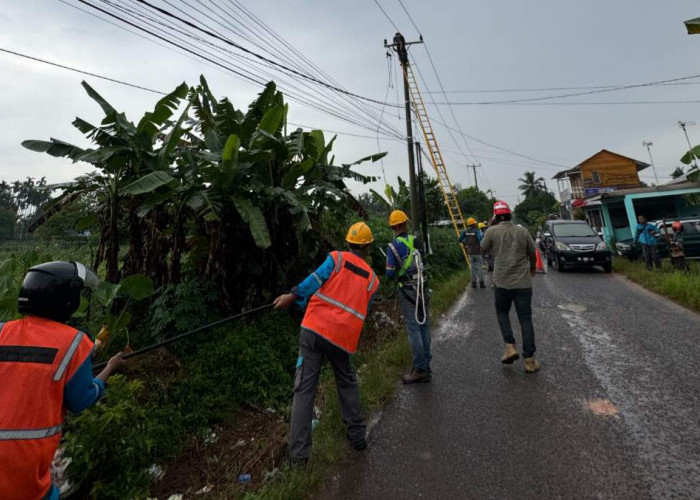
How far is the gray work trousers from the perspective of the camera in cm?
271

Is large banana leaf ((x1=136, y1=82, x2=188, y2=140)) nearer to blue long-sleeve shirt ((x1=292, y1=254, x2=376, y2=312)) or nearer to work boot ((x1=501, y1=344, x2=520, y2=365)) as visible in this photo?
blue long-sleeve shirt ((x1=292, y1=254, x2=376, y2=312))

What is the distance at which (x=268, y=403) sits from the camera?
3.83 m

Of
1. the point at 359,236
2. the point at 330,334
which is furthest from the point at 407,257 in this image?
the point at 330,334

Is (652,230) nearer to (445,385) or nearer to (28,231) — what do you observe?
(445,385)

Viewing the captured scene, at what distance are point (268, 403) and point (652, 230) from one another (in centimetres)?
1150

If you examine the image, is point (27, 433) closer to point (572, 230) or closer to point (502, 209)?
point (502, 209)

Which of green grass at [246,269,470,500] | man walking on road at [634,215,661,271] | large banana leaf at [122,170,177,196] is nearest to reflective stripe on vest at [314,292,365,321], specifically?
green grass at [246,269,470,500]

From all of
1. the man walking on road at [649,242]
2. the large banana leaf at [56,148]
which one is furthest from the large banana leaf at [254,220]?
the man walking on road at [649,242]

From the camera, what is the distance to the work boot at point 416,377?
13.5 ft

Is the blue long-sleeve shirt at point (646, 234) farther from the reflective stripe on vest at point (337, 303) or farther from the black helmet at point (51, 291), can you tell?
the black helmet at point (51, 291)

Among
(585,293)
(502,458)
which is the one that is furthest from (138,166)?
(585,293)

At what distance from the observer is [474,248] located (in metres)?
10.1

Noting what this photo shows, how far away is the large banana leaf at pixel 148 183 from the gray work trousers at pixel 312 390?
8.42ft

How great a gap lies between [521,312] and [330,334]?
265cm
